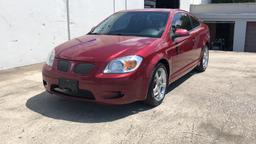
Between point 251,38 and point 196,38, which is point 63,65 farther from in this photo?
point 251,38

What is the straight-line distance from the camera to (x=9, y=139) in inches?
149

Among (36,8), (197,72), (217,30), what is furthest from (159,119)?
(217,30)

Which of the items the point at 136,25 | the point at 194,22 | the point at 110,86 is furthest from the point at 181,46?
the point at 110,86

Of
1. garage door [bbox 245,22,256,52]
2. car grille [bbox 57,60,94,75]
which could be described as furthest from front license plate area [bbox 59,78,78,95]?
garage door [bbox 245,22,256,52]

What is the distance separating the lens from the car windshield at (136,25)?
5330 mm

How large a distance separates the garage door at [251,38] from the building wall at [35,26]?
1434 centimetres

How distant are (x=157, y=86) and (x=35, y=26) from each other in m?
4.91

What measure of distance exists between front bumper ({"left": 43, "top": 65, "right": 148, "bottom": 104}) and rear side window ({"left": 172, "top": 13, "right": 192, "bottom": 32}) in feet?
5.24

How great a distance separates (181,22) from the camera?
6137 mm

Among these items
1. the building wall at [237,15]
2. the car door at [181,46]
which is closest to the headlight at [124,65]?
the car door at [181,46]

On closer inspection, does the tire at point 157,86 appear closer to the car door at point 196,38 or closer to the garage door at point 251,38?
the car door at point 196,38

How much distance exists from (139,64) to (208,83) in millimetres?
2680

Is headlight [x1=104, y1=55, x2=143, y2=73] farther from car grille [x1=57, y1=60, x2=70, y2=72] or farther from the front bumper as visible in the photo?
car grille [x1=57, y1=60, x2=70, y2=72]

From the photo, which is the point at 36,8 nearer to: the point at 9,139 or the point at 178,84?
the point at 178,84
